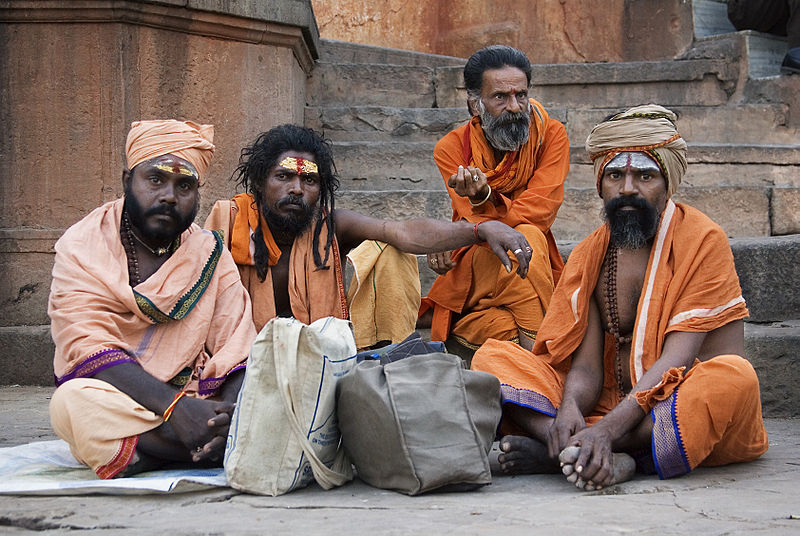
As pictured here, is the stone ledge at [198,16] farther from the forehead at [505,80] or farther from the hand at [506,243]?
the hand at [506,243]

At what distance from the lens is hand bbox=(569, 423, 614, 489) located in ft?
10.4

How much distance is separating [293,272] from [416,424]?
149 centimetres

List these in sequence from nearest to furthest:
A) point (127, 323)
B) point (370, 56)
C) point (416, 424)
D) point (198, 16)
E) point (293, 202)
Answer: point (416, 424), point (127, 323), point (293, 202), point (198, 16), point (370, 56)

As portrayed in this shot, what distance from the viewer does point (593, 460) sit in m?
3.17

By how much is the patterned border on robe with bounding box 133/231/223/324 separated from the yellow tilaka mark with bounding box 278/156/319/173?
65 centimetres

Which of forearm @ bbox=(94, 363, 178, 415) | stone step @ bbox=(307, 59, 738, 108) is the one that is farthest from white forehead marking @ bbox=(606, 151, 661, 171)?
stone step @ bbox=(307, 59, 738, 108)

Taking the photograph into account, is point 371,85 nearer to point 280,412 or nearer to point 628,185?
point 628,185

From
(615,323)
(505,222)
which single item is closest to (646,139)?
(615,323)

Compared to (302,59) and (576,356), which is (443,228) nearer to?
(576,356)

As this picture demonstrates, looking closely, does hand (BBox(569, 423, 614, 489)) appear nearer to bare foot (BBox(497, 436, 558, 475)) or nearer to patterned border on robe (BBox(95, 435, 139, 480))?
bare foot (BBox(497, 436, 558, 475))

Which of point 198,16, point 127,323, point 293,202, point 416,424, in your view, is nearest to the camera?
point 416,424

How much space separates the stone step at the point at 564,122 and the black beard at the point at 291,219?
9.02 feet

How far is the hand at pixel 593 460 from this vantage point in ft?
10.4

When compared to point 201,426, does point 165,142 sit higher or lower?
higher
